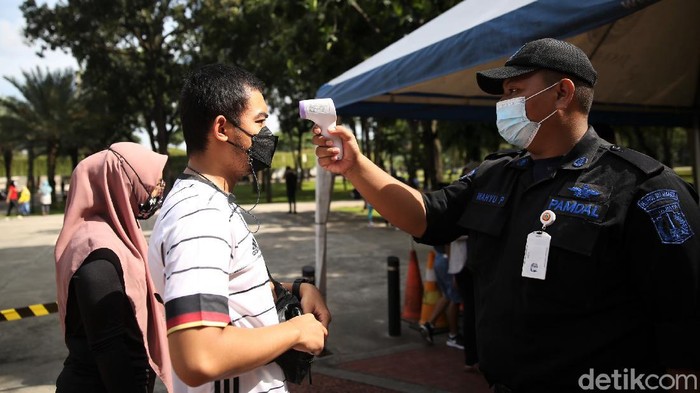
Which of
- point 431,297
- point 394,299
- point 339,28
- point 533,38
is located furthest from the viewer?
point 339,28

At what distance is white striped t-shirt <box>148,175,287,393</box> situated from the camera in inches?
53.4

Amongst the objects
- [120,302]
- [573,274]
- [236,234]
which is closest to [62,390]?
[120,302]

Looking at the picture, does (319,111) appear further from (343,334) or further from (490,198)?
(343,334)

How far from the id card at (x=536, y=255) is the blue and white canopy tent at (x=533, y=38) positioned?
1.62m

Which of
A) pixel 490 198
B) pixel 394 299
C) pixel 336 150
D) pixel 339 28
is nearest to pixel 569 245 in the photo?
pixel 490 198

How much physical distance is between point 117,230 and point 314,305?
108cm

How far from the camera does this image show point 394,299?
20.2 ft

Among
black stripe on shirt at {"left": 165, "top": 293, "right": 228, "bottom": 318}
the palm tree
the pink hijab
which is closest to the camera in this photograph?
black stripe on shirt at {"left": 165, "top": 293, "right": 228, "bottom": 318}

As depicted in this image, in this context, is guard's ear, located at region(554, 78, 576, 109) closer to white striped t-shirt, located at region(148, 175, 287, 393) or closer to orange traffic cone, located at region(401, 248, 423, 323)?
white striped t-shirt, located at region(148, 175, 287, 393)

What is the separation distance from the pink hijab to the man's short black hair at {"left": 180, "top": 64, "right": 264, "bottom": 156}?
2.79 feet

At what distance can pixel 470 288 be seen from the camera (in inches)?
201

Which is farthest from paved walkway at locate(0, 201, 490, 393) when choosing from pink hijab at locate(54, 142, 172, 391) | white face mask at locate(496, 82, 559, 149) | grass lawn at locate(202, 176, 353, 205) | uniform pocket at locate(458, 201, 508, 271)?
grass lawn at locate(202, 176, 353, 205)

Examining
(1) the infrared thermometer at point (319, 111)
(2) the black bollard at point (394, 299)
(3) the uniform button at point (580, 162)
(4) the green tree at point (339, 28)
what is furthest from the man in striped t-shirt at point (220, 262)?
(4) the green tree at point (339, 28)

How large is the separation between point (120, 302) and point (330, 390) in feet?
9.70
